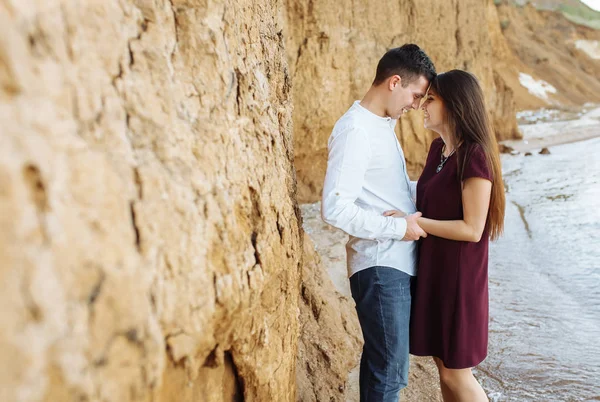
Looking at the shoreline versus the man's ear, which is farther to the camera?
the shoreline

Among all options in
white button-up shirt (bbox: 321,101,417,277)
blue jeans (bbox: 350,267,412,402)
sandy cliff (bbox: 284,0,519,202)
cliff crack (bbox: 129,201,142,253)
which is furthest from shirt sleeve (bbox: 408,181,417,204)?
sandy cliff (bbox: 284,0,519,202)

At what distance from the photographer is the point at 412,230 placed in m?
2.23

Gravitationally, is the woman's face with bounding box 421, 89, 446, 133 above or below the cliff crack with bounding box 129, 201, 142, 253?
above

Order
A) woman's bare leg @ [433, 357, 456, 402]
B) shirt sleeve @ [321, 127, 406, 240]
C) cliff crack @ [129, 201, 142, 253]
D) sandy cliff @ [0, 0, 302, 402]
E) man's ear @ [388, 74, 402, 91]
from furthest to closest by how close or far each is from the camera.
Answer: woman's bare leg @ [433, 357, 456, 402] → man's ear @ [388, 74, 402, 91] → shirt sleeve @ [321, 127, 406, 240] → cliff crack @ [129, 201, 142, 253] → sandy cliff @ [0, 0, 302, 402]

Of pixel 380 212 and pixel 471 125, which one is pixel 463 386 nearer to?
pixel 380 212

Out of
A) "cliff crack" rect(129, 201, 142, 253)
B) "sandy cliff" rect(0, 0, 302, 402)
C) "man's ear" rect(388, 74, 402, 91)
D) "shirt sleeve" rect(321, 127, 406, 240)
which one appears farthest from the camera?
"man's ear" rect(388, 74, 402, 91)

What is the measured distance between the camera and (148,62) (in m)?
1.44

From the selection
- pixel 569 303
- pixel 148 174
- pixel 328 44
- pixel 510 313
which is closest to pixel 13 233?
pixel 148 174

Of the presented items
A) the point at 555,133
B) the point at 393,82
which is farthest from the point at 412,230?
the point at 555,133

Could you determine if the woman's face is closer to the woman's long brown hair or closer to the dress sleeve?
the woman's long brown hair

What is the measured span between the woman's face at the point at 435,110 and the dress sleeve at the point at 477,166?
25cm

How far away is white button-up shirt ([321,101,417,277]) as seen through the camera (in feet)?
7.13

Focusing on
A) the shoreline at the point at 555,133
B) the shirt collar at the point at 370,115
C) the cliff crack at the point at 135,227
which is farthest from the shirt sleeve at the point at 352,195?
the shoreline at the point at 555,133

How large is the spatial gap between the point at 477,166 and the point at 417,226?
1.14 feet
